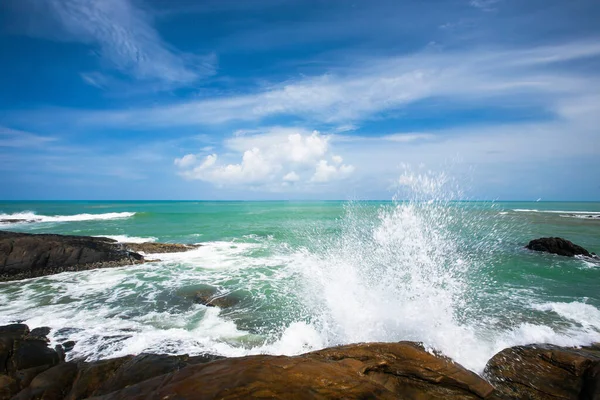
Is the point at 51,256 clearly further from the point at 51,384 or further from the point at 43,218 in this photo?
the point at 43,218

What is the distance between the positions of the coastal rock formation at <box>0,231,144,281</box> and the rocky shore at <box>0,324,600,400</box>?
31.7ft

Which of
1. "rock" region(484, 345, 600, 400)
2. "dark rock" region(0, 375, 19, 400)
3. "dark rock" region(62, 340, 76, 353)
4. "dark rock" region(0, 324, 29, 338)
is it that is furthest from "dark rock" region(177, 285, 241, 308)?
"rock" region(484, 345, 600, 400)

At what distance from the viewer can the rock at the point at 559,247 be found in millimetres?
17297

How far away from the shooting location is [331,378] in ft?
11.7

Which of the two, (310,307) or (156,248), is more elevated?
(156,248)

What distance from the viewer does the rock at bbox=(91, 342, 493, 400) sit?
10.6 feet

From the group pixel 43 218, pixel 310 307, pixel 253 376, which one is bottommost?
pixel 310 307

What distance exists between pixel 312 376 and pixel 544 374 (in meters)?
4.57

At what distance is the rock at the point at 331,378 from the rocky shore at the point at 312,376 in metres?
0.01

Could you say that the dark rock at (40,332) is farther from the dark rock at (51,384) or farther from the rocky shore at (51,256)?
the rocky shore at (51,256)

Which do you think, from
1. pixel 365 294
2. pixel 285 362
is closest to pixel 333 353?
pixel 285 362

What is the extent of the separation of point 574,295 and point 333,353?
11.5 metres

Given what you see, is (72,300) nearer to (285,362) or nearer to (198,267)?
(198,267)

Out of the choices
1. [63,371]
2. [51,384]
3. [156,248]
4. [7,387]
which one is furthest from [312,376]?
[156,248]
